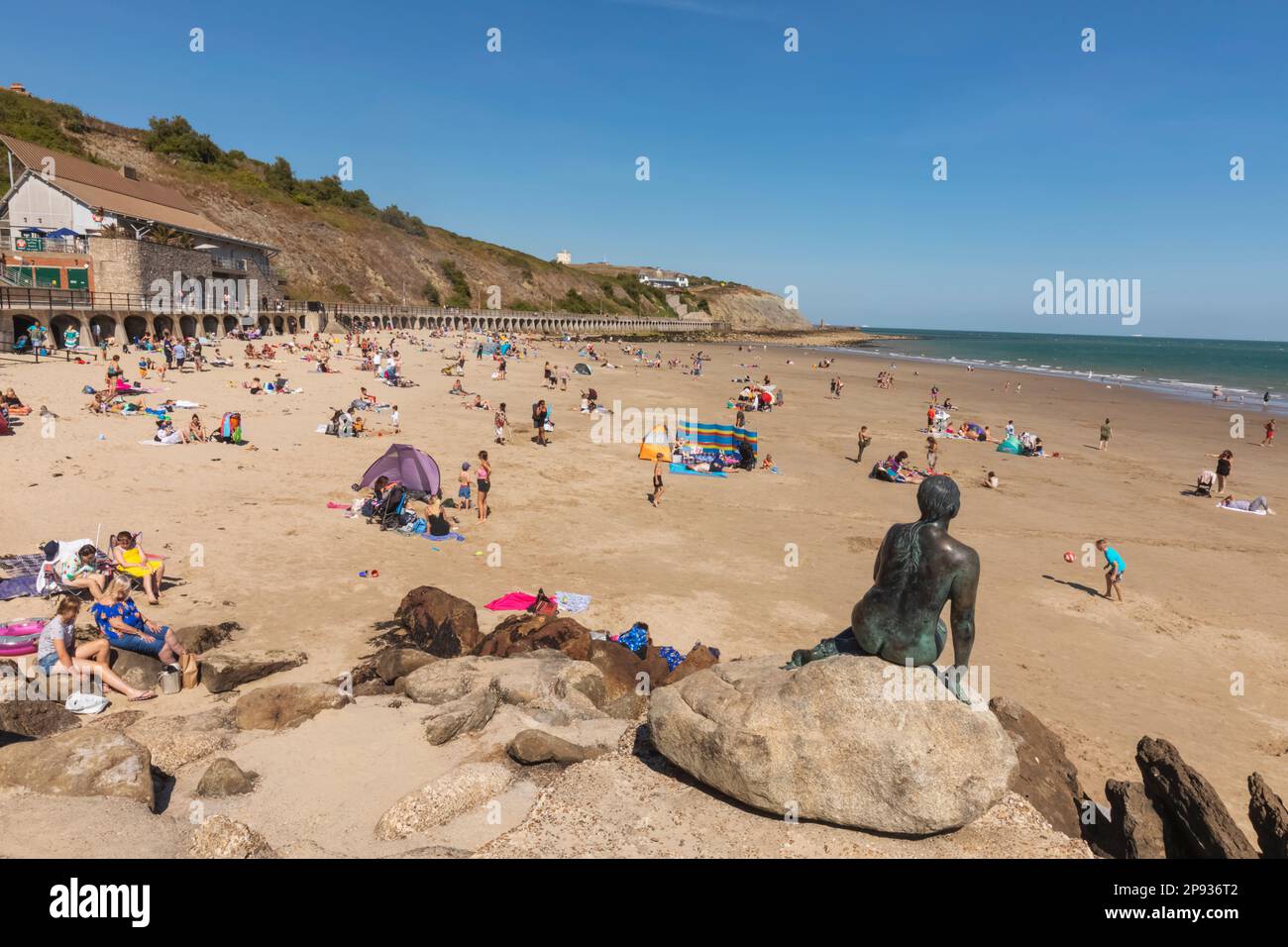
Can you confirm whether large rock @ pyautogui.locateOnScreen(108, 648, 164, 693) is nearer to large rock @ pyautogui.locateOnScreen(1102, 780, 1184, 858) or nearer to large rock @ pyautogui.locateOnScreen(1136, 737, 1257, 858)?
large rock @ pyautogui.locateOnScreen(1102, 780, 1184, 858)

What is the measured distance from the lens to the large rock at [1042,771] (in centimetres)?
623

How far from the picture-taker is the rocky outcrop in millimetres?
5895

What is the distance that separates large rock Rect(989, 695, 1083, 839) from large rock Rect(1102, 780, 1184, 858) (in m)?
0.31

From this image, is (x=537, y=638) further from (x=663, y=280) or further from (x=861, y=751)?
(x=663, y=280)

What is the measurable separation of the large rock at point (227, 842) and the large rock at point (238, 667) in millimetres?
3580

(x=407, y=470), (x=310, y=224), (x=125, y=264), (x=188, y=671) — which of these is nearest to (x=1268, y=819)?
(x=188, y=671)

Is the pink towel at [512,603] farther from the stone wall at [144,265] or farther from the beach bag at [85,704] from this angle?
the stone wall at [144,265]

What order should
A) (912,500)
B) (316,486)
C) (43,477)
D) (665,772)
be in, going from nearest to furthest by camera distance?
(665,772)
(43,477)
(316,486)
(912,500)
